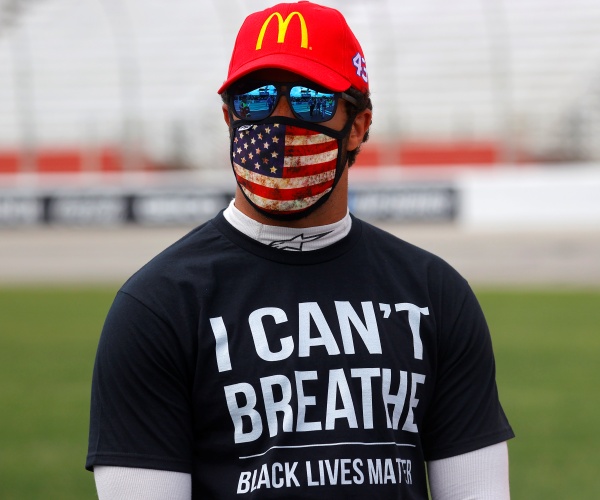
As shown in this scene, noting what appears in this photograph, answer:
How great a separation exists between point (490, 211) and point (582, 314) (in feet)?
31.8

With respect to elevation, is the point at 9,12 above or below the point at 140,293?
above

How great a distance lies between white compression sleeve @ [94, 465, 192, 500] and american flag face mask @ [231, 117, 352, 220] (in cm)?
55

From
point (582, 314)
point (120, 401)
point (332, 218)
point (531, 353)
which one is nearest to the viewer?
point (120, 401)

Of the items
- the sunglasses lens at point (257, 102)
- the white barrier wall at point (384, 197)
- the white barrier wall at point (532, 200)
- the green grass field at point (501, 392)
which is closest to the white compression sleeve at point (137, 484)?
the sunglasses lens at point (257, 102)

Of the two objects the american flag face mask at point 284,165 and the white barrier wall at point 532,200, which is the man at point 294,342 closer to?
the american flag face mask at point 284,165

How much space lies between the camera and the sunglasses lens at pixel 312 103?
2.11 meters

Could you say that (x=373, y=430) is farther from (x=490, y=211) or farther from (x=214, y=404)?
(x=490, y=211)

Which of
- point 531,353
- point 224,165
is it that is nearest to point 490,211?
point 224,165

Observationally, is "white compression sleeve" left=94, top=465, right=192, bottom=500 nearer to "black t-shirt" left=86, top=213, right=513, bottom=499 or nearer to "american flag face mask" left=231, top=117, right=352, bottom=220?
"black t-shirt" left=86, top=213, right=513, bottom=499

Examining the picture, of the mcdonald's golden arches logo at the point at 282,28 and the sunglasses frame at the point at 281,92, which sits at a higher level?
the mcdonald's golden arches logo at the point at 282,28

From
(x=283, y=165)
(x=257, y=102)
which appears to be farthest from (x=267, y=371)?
(x=257, y=102)

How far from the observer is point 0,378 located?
9.23 metres

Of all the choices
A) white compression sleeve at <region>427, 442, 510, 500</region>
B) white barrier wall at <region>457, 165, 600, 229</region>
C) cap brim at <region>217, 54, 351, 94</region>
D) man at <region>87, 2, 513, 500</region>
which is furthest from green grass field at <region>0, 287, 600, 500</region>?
white barrier wall at <region>457, 165, 600, 229</region>

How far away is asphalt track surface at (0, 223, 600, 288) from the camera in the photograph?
17625 mm
